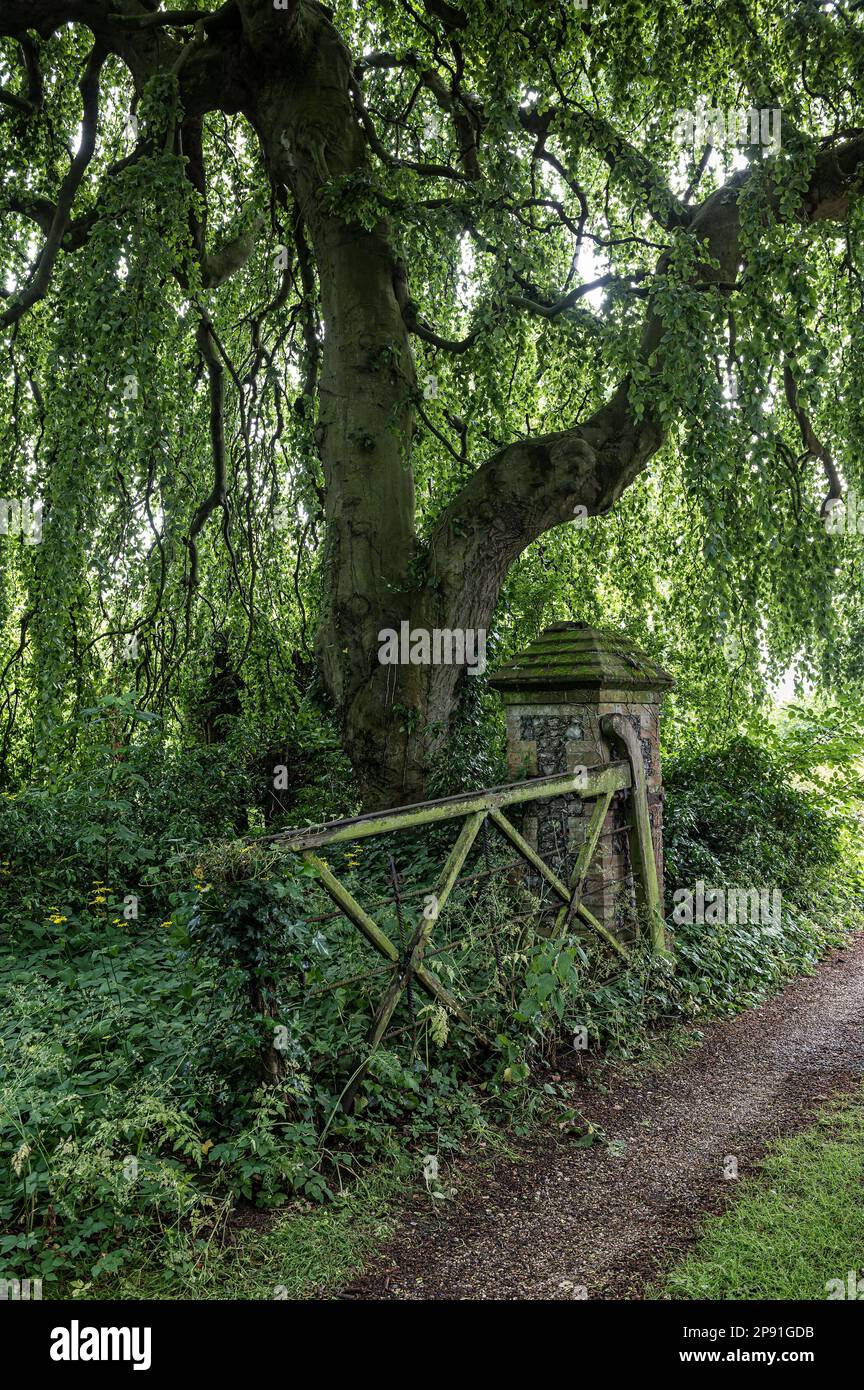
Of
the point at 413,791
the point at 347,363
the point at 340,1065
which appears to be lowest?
the point at 340,1065

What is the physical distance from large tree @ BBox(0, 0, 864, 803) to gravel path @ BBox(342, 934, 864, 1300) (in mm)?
2606

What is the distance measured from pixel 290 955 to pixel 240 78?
6246 millimetres

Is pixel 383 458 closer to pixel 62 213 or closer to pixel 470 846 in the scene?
pixel 62 213

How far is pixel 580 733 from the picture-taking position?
5.05m

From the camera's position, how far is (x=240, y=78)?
655cm

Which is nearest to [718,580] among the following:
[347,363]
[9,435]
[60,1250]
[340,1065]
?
[347,363]

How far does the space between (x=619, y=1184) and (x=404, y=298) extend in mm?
5898

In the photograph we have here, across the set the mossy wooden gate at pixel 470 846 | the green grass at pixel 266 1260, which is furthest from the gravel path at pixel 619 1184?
the mossy wooden gate at pixel 470 846

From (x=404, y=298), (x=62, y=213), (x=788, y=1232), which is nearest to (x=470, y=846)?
(x=788, y=1232)

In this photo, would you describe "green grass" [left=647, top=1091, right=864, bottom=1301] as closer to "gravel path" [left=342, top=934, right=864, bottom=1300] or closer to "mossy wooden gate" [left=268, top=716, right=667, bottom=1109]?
"gravel path" [left=342, top=934, right=864, bottom=1300]

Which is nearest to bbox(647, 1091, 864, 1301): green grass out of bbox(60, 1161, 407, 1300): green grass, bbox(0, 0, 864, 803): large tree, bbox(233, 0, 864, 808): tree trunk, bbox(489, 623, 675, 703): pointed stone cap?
bbox(60, 1161, 407, 1300): green grass

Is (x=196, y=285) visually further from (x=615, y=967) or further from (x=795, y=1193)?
(x=795, y=1193)

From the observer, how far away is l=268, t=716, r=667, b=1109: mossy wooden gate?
10.9ft

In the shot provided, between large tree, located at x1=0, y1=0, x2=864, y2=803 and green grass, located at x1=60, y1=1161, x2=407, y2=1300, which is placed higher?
large tree, located at x1=0, y1=0, x2=864, y2=803
